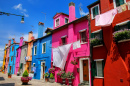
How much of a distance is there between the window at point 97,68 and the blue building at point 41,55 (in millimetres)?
8041

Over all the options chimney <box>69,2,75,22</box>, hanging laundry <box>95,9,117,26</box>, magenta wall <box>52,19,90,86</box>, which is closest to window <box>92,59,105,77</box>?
magenta wall <box>52,19,90,86</box>

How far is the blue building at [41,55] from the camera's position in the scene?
1812 cm

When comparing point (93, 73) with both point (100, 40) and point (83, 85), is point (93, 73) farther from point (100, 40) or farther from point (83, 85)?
point (100, 40)

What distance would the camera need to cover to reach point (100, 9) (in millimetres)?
11320

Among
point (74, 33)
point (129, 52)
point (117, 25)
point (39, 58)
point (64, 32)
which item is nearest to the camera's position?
point (129, 52)

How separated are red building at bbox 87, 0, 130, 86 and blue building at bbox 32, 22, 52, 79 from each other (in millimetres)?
8243

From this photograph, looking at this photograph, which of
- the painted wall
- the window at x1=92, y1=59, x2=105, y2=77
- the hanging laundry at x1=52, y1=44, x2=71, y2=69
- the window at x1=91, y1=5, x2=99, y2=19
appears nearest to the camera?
the window at x1=92, y1=59, x2=105, y2=77

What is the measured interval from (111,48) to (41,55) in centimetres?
1250

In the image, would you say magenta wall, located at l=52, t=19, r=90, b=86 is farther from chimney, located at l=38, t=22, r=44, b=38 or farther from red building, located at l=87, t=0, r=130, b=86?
chimney, located at l=38, t=22, r=44, b=38

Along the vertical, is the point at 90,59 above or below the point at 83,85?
above

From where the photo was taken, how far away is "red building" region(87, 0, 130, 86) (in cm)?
879

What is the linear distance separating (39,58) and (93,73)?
37.3ft

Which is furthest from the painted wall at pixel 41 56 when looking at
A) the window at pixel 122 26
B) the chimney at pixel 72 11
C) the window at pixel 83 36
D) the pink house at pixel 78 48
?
the window at pixel 122 26

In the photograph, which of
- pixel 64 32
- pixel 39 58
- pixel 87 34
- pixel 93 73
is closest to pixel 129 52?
pixel 93 73
